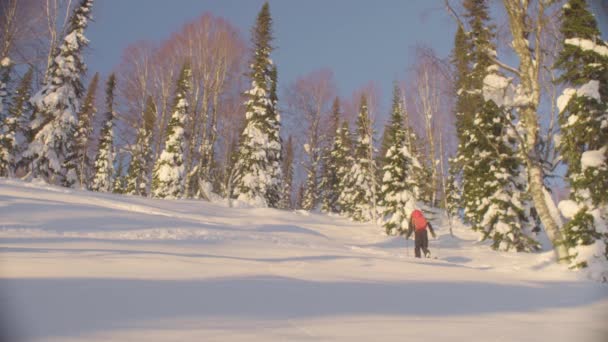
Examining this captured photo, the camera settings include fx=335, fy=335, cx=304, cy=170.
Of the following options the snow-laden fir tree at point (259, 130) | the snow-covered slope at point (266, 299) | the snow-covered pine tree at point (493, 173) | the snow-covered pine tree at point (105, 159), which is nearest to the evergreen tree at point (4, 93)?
the snow-covered pine tree at point (105, 159)

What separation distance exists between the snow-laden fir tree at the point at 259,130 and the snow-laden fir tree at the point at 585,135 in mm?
18439

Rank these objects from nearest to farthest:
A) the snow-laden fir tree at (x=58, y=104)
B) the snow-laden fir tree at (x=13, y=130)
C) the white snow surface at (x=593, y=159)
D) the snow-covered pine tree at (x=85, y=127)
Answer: the white snow surface at (x=593, y=159) < the snow-laden fir tree at (x=58, y=104) < the snow-laden fir tree at (x=13, y=130) < the snow-covered pine tree at (x=85, y=127)

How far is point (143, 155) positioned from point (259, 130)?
1000cm

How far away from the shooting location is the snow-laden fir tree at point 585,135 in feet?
26.5

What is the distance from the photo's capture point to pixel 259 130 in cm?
2542

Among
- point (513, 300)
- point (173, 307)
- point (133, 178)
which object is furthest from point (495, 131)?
point (133, 178)

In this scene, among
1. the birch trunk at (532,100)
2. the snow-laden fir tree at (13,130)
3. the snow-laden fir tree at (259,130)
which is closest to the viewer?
the birch trunk at (532,100)

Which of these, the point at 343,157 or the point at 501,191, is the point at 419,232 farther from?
Answer: the point at 343,157

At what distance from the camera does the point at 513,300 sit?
4.62 metres

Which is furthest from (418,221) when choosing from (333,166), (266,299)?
(333,166)

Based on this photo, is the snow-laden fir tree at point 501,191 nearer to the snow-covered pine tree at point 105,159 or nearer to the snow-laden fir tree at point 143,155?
the snow-laden fir tree at point 143,155

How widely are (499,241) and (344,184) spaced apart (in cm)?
2262

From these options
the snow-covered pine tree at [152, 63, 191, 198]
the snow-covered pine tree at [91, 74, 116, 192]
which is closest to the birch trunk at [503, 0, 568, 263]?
the snow-covered pine tree at [152, 63, 191, 198]

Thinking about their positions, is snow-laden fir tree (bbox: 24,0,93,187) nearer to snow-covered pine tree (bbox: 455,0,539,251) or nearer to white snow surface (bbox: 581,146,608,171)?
snow-covered pine tree (bbox: 455,0,539,251)
